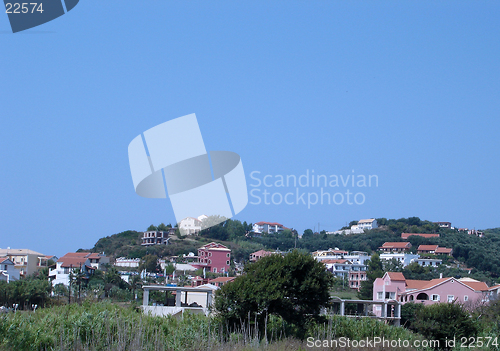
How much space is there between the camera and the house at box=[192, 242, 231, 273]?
5425cm

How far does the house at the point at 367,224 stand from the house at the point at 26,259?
64220mm

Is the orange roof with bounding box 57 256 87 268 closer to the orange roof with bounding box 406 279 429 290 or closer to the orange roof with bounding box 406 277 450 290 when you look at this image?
the orange roof with bounding box 406 279 429 290

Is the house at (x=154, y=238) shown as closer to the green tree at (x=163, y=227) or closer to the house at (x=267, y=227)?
the green tree at (x=163, y=227)

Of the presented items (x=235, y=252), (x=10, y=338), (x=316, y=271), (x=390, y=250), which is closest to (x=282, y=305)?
(x=316, y=271)

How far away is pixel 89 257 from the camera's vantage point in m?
49.8

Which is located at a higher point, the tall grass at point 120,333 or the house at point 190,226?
the house at point 190,226

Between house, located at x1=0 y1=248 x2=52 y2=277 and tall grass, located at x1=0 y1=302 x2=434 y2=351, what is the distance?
4429 centimetres

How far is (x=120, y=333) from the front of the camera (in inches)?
267

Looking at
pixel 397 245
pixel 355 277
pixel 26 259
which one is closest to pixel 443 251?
pixel 397 245

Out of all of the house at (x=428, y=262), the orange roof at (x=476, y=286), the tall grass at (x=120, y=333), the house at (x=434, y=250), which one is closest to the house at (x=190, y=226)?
the house at (x=428, y=262)

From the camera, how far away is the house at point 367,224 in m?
98.9

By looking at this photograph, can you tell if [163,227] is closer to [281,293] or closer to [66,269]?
[66,269]

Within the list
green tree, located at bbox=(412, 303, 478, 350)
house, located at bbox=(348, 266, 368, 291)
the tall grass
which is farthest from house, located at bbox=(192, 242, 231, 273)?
the tall grass

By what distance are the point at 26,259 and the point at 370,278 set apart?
117 feet
